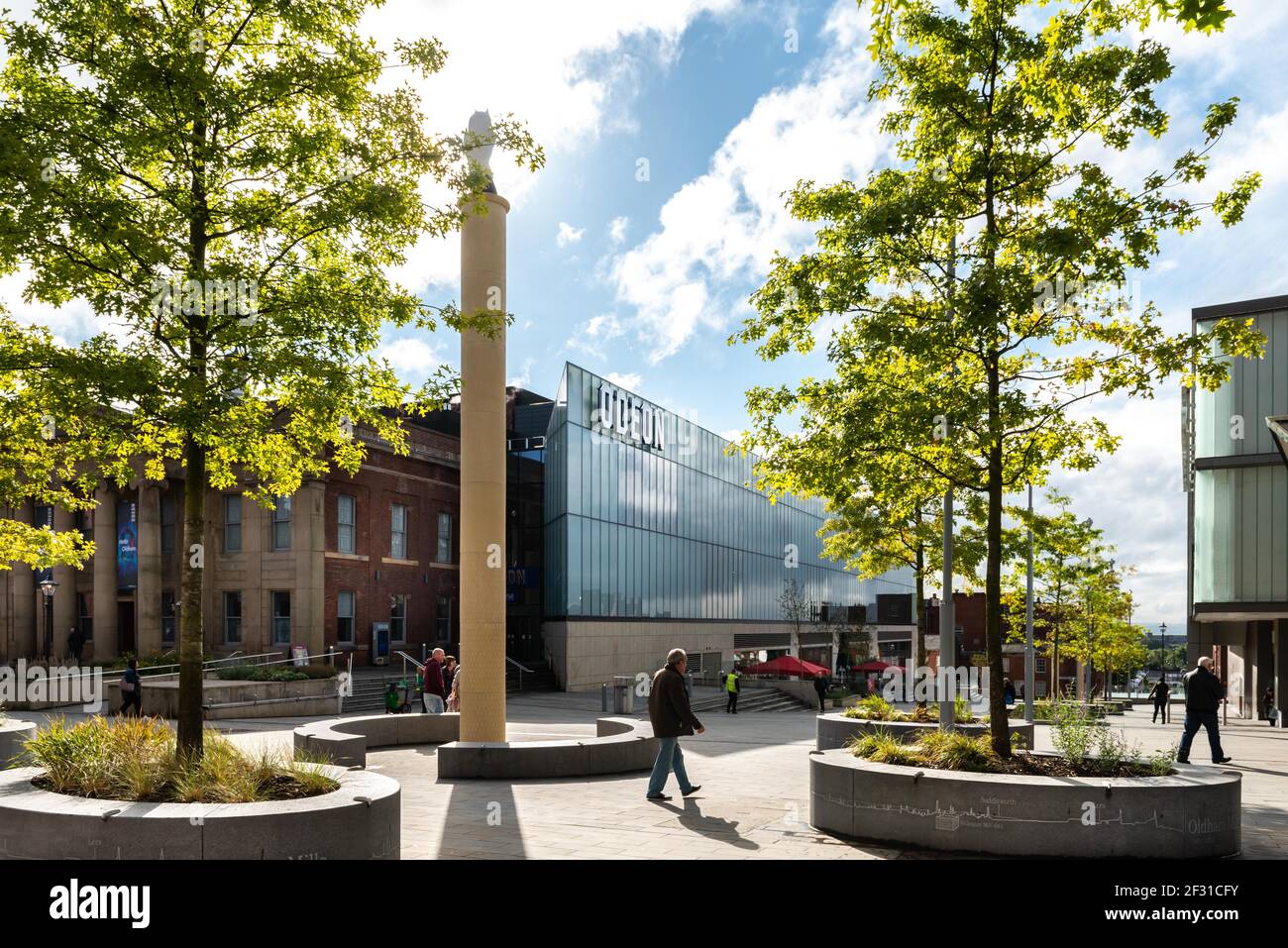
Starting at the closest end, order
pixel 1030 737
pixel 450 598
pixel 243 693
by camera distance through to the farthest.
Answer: pixel 1030 737 < pixel 243 693 < pixel 450 598

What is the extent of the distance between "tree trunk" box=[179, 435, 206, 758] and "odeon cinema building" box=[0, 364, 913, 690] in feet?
85.3

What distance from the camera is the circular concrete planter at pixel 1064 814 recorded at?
877cm

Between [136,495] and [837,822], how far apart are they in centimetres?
3527

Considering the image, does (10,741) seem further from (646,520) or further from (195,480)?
(646,520)

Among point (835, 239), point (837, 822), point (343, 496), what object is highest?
point (835, 239)

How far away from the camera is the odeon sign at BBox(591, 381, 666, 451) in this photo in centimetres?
4550

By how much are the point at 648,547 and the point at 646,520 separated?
1.34 m

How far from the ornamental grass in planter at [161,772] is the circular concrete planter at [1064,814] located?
A: 17.4ft

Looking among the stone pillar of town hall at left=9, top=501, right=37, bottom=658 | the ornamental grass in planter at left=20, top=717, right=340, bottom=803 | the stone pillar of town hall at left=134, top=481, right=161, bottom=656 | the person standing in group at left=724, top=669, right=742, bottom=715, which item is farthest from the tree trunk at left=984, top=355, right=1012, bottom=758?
the stone pillar of town hall at left=9, top=501, right=37, bottom=658

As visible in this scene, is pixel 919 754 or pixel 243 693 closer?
pixel 919 754

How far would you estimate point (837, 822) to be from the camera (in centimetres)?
997

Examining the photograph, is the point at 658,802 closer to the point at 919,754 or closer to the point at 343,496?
the point at 919,754

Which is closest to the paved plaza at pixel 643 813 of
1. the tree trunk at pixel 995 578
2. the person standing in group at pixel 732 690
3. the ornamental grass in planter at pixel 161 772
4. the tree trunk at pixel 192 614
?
the ornamental grass in planter at pixel 161 772

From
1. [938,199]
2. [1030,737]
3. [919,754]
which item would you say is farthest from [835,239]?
[1030,737]
